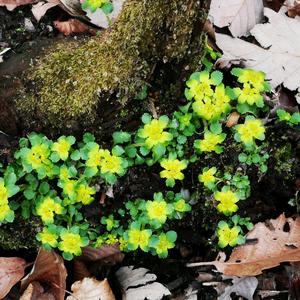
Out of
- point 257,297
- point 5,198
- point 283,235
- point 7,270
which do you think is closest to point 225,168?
point 283,235

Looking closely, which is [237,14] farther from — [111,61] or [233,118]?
[111,61]

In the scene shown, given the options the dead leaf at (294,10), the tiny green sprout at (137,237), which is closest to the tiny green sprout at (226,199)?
the tiny green sprout at (137,237)

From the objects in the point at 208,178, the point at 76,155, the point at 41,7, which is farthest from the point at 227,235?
the point at 41,7

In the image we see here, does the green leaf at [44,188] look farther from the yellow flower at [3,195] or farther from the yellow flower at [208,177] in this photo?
the yellow flower at [208,177]

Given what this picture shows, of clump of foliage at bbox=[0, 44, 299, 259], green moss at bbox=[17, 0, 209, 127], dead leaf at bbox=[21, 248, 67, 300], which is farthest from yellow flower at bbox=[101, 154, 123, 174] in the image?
dead leaf at bbox=[21, 248, 67, 300]

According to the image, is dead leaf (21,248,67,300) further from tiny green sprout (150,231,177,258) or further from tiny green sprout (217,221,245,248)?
tiny green sprout (217,221,245,248)
